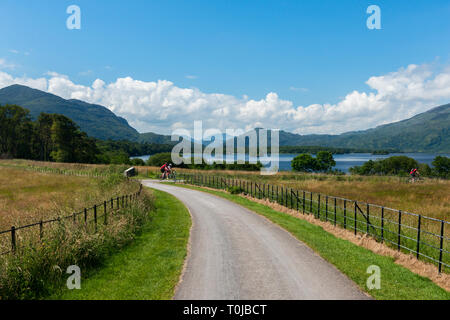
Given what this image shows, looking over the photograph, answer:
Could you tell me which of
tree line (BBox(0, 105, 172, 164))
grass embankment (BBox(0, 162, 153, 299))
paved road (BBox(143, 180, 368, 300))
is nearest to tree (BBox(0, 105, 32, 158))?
tree line (BBox(0, 105, 172, 164))

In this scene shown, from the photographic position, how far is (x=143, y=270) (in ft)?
32.2

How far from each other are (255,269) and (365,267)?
3765mm

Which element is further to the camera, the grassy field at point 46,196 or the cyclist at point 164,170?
the cyclist at point 164,170

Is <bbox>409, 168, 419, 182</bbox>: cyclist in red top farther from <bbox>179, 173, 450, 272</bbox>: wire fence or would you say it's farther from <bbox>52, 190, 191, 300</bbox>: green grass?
<bbox>52, 190, 191, 300</bbox>: green grass

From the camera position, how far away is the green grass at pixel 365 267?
27.2 feet

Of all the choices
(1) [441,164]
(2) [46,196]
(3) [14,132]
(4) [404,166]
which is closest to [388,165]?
(4) [404,166]

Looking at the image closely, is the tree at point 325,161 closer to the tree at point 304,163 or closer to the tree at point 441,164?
the tree at point 304,163

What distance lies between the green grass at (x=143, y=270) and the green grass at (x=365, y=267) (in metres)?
5.47

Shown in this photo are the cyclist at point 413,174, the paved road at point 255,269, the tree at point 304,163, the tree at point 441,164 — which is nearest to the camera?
the paved road at point 255,269

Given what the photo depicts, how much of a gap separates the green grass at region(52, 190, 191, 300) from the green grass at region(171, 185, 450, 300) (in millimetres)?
5471

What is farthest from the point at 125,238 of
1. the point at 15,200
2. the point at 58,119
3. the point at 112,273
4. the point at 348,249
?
the point at 58,119

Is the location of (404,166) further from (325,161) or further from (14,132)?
(14,132)

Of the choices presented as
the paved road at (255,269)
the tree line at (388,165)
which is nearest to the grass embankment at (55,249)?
the paved road at (255,269)

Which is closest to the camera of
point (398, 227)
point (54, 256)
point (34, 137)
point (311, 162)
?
point (54, 256)
